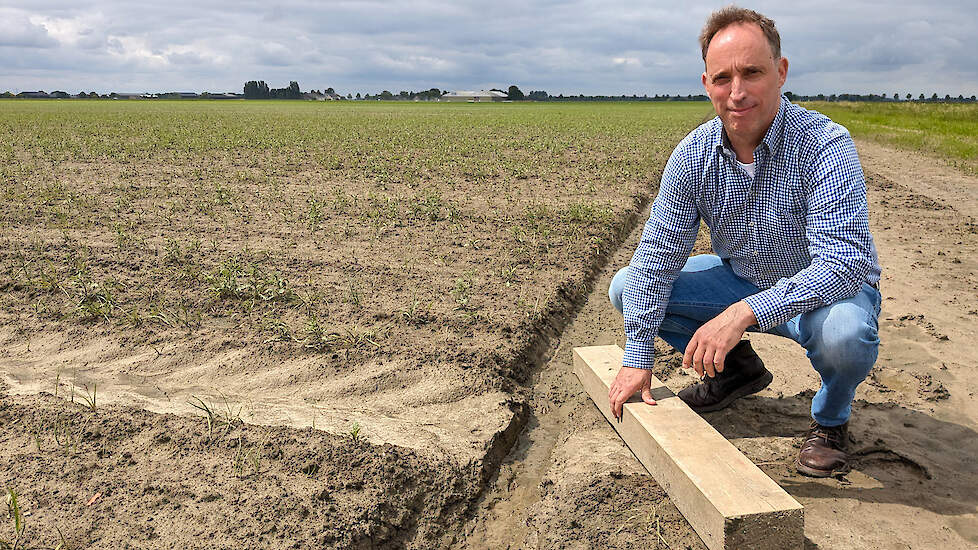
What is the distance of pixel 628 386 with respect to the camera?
2891mm

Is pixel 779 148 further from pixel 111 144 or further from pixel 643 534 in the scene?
pixel 111 144

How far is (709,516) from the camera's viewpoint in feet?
7.38

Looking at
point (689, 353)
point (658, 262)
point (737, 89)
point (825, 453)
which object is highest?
point (737, 89)

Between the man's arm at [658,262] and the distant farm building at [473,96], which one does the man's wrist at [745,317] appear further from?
the distant farm building at [473,96]

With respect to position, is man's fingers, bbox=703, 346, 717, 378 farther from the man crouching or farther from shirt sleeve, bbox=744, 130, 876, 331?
shirt sleeve, bbox=744, 130, 876, 331

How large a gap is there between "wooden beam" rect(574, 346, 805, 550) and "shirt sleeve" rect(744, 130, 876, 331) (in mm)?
523

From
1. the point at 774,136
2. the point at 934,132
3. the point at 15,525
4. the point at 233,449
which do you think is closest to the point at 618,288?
the point at 774,136

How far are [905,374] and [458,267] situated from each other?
10.5 feet

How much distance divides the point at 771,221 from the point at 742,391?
3.35 ft

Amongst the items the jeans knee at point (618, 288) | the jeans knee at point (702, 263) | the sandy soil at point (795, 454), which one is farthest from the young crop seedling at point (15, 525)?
the jeans knee at point (702, 263)

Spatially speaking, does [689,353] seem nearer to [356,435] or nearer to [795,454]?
[795,454]

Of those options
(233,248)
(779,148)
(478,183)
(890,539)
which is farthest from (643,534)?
(478,183)

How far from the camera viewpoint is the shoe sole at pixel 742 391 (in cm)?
334

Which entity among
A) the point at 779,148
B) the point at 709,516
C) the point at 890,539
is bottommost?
the point at 890,539
